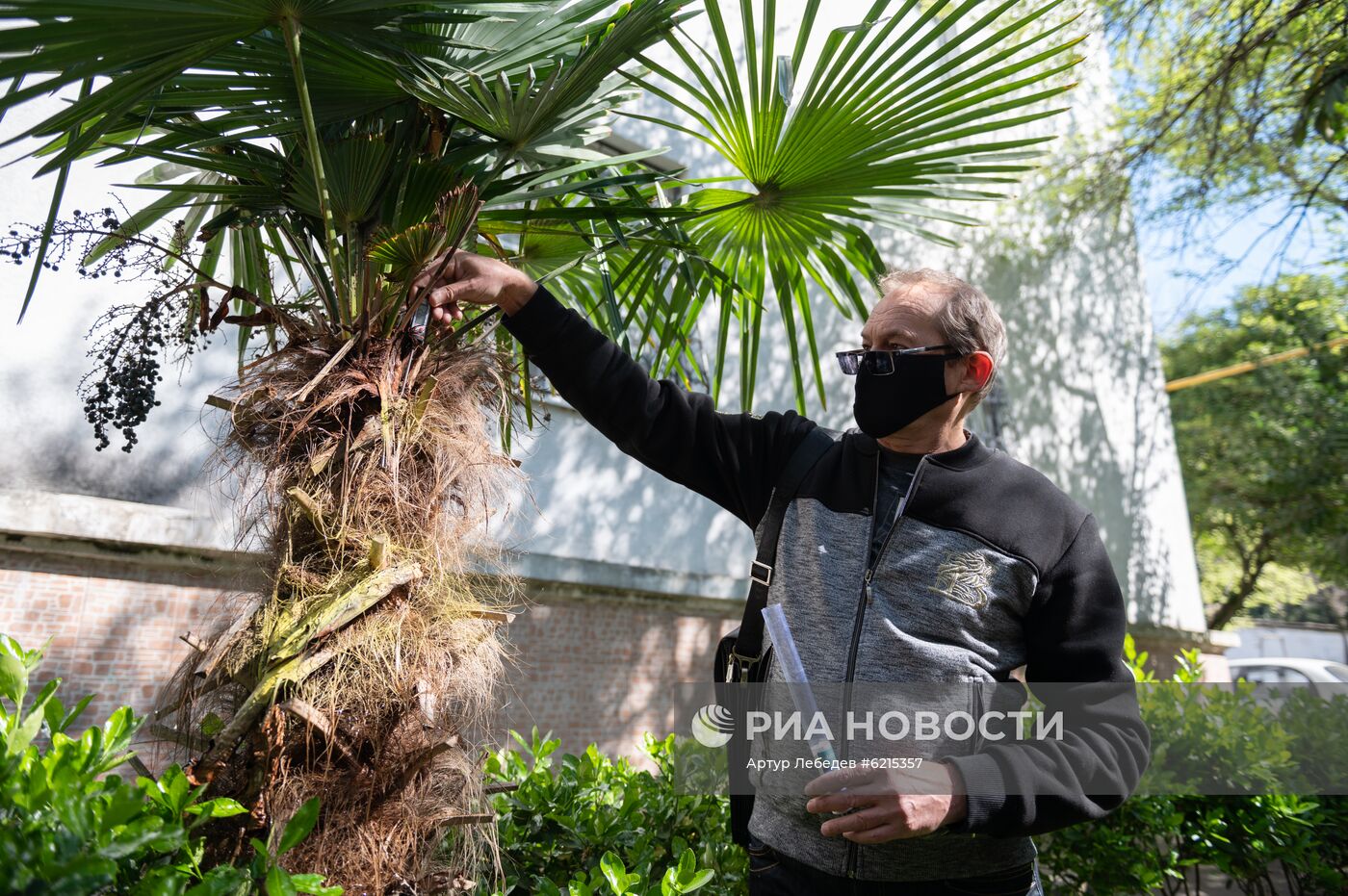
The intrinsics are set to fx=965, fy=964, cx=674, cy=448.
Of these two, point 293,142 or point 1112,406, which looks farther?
point 1112,406

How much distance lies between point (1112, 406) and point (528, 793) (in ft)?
35.4

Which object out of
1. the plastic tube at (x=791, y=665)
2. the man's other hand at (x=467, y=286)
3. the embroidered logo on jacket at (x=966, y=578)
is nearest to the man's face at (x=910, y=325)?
the embroidered logo on jacket at (x=966, y=578)

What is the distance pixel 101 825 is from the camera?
1.44 metres

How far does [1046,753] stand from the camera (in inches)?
77.2

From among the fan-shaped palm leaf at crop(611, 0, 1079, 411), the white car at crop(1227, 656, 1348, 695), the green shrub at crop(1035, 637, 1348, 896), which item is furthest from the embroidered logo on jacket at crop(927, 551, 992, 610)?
the white car at crop(1227, 656, 1348, 695)

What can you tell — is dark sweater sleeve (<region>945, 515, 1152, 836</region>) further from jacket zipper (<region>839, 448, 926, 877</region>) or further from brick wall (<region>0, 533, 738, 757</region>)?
brick wall (<region>0, 533, 738, 757</region>)

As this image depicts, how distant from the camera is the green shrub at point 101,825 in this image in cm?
136

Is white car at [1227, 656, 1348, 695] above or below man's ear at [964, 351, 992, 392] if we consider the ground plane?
above

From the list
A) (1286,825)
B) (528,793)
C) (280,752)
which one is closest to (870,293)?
(1286,825)

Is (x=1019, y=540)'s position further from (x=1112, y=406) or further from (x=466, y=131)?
(x=1112, y=406)

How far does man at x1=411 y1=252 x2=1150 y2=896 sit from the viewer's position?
6.33ft

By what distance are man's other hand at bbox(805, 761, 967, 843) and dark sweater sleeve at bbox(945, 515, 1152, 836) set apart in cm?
8

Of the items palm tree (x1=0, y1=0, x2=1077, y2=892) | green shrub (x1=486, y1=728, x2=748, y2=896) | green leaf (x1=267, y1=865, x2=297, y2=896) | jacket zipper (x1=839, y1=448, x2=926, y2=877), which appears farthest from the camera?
green shrub (x1=486, y1=728, x2=748, y2=896)

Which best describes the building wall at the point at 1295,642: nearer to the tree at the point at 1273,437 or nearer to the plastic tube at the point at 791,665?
the tree at the point at 1273,437
